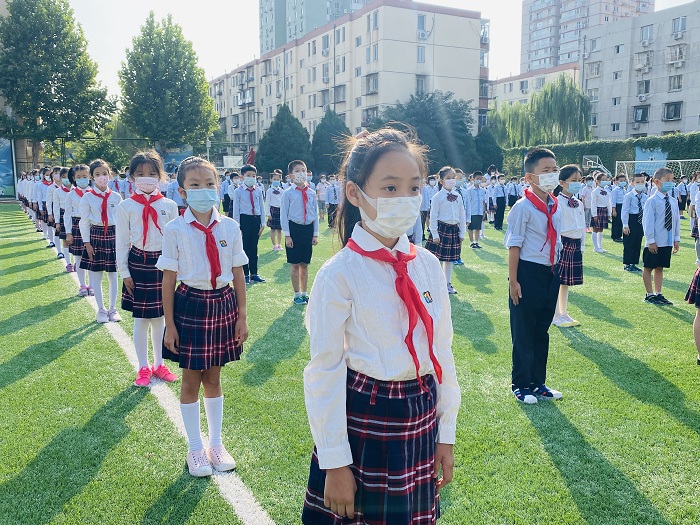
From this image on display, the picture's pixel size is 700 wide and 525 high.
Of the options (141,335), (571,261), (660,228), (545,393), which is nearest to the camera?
(545,393)

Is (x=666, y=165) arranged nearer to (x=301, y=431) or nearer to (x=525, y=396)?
(x=525, y=396)

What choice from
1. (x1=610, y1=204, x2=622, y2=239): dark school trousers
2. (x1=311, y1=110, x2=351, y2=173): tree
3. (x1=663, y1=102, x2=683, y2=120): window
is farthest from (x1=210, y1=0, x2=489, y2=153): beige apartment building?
(x1=610, y1=204, x2=622, y2=239): dark school trousers

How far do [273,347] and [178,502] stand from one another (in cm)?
298

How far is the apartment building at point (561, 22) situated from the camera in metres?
98.0

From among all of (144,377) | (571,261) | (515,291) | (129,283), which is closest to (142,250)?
(129,283)

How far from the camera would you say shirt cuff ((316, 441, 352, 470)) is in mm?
1805

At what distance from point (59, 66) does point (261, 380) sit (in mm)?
36794

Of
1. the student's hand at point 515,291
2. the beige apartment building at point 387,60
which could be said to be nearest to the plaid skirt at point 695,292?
the student's hand at point 515,291

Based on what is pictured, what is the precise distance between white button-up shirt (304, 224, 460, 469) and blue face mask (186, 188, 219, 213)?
1819 mm

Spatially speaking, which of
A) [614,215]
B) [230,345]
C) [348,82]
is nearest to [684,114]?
[348,82]

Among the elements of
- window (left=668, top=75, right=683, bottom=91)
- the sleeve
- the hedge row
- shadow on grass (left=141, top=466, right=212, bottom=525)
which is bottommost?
shadow on grass (left=141, top=466, right=212, bottom=525)

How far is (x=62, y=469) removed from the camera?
11.6 ft

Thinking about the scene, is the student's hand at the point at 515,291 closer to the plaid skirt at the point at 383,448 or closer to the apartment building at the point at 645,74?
the plaid skirt at the point at 383,448

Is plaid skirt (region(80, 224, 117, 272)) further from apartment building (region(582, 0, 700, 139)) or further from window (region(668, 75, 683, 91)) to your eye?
window (region(668, 75, 683, 91))
